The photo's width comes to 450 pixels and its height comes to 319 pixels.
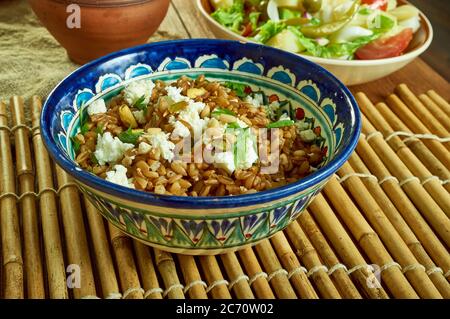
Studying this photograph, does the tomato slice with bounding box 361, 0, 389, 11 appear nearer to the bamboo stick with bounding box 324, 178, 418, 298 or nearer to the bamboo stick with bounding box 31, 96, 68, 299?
the bamboo stick with bounding box 324, 178, 418, 298

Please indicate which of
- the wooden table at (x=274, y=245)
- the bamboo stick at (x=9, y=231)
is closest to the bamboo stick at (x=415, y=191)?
the wooden table at (x=274, y=245)

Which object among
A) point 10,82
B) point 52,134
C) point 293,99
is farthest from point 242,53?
point 10,82

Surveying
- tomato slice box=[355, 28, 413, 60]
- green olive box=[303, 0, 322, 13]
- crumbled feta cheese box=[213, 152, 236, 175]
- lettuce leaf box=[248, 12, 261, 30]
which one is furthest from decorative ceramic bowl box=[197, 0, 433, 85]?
crumbled feta cheese box=[213, 152, 236, 175]

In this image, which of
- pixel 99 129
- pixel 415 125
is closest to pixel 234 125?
pixel 99 129

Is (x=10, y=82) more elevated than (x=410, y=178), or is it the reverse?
(x=10, y=82)

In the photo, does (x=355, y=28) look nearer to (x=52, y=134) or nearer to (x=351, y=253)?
(x=351, y=253)
